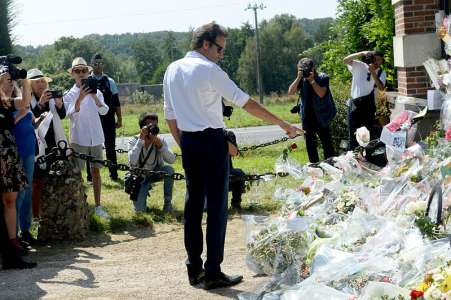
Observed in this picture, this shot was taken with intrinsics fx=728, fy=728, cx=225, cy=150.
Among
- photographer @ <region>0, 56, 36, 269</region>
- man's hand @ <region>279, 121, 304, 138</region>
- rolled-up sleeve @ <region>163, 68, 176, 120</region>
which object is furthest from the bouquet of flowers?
photographer @ <region>0, 56, 36, 269</region>

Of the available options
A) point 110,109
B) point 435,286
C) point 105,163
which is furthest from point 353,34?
point 435,286

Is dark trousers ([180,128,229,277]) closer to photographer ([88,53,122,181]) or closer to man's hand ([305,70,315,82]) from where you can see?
man's hand ([305,70,315,82])

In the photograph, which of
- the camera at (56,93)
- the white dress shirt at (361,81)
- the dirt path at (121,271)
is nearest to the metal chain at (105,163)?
the camera at (56,93)

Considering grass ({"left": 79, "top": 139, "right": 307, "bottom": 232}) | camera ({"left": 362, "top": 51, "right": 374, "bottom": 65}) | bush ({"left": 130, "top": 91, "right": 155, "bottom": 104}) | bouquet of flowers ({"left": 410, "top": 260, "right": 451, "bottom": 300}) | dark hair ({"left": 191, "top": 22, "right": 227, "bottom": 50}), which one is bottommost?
bush ({"left": 130, "top": 91, "right": 155, "bottom": 104})

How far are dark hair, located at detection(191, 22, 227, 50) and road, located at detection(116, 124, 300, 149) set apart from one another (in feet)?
45.9

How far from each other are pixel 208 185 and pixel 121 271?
1400mm

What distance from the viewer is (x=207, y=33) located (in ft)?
17.6

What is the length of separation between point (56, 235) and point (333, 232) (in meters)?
3.30

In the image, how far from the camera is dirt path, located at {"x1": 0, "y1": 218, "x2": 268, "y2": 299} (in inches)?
217

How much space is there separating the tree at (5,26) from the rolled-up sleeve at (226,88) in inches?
405

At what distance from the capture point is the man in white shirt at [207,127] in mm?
5215

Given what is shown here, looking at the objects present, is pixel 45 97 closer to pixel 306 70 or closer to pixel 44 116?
pixel 44 116

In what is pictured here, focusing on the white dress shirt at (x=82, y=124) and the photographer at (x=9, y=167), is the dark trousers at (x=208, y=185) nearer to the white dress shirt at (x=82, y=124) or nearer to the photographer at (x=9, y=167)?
the photographer at (x=9, y=167)

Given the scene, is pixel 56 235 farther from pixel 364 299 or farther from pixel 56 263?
pixel 364 299
